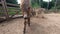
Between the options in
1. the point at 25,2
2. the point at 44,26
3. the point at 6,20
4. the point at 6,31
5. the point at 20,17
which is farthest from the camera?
the point at 20,17

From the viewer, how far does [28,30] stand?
524cm

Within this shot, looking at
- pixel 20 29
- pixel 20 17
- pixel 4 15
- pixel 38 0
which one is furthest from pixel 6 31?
pixel 38 0

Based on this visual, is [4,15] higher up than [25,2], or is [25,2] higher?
[25,2]

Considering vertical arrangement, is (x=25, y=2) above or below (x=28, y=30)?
above

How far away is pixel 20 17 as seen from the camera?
726 centimetres

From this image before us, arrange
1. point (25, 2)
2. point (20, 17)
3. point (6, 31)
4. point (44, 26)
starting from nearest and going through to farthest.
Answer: point (25, 2)
point (6, 31)
point (44, 26)
point (20, 17)

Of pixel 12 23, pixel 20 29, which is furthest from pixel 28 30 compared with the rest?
pixel 12 23

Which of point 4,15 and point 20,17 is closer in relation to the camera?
point 4,15

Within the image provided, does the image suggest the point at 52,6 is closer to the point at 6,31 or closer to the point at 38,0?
the point at 38,0

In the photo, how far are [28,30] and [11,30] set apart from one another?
2.29 ft

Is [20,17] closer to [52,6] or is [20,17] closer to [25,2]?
[25,2]

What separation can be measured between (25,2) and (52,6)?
790cm

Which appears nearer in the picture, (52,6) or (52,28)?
(52,28)

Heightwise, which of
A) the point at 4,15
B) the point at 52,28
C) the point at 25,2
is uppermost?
the point at 25,2
